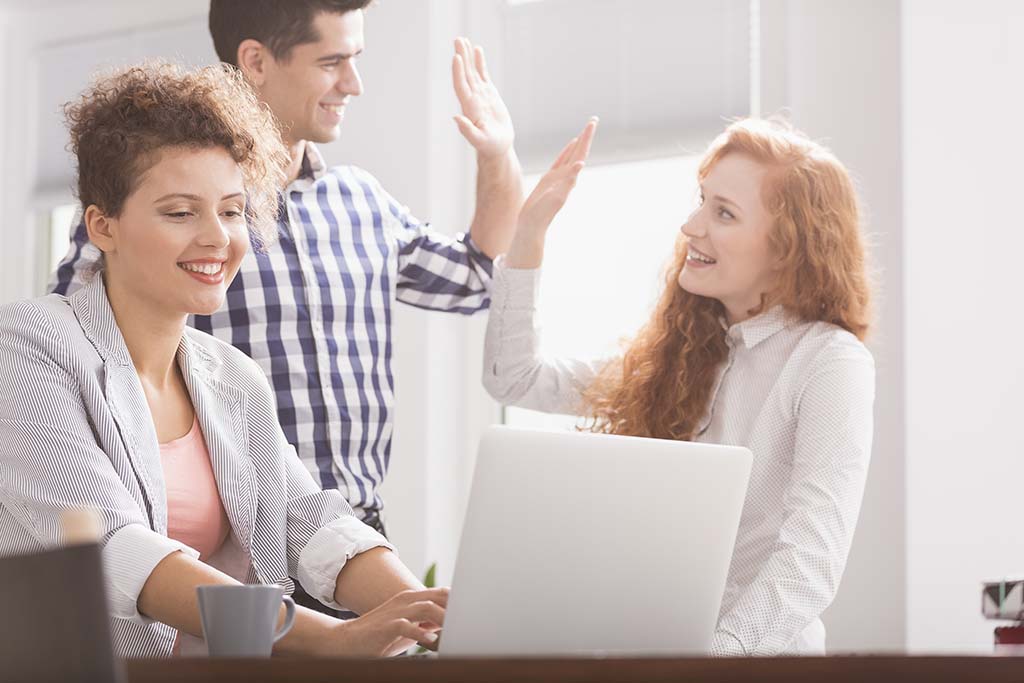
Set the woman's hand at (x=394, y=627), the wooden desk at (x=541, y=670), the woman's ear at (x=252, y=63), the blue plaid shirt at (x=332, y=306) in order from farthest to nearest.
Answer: the woman's ear at (x=252, y=63) → the blue plaid shirt at (x=332, y=306) → the woman's hand at (x=394, y=627) → the wooden desk at (x=541, y=670)

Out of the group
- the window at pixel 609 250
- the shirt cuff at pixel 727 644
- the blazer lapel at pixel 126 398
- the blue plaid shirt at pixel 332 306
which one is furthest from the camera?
the window at pixel 609 250

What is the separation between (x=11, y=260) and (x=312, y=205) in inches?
101

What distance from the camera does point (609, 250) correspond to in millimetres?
3746

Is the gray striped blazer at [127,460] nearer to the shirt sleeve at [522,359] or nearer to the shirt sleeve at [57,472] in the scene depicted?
the shirt sleeve at [57,472]

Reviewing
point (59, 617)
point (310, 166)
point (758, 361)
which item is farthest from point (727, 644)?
point (59, 617)

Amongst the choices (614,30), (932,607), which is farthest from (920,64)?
(932,607)

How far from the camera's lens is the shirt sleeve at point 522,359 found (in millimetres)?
2564

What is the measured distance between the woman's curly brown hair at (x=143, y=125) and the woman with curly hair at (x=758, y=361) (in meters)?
0.78

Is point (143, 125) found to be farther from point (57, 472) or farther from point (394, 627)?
point (394, 627)

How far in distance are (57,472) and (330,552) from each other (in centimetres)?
42

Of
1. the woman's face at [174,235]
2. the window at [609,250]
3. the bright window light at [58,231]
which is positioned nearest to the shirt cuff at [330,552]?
the woman's face at [174,235]

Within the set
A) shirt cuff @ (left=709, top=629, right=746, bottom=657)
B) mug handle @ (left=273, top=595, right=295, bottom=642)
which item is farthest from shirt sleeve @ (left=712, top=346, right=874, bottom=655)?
mug handle @ (left=273, top=595, right=295, bottom=642)

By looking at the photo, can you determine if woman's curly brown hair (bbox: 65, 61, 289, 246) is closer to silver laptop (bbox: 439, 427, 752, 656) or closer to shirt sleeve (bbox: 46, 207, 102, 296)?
shirt sleeve (bbox: 46, 207, 102, 296)

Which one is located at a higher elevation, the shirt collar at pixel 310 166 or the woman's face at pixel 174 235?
the shirt collar at pixel 310 166
